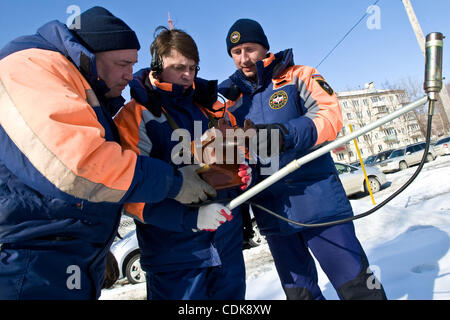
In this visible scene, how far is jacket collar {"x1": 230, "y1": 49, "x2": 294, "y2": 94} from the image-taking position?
1960 millimetres

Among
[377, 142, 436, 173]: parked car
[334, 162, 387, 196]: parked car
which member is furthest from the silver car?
[377, 142, 436, 173]: parked car

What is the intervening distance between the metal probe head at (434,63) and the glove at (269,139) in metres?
0.69

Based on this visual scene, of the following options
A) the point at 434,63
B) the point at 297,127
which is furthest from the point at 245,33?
the point at 434,63

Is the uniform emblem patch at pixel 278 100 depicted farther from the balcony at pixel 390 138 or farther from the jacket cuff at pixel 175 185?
the balcony at pixel 390 138

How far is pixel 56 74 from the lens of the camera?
3.51 feet

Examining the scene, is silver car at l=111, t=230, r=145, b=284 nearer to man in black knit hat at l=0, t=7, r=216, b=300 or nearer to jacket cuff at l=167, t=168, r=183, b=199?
man in black knit hat at l=0, t=7, r=216, b=300

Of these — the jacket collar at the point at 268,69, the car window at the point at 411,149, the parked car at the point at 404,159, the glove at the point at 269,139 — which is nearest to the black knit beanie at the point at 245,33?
the jacket collar at the point at 268,69

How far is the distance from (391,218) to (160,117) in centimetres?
483

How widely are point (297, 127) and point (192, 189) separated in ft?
2.37

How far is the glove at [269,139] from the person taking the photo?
1.58m

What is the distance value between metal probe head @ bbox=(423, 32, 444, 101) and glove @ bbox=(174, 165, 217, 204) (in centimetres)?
111
